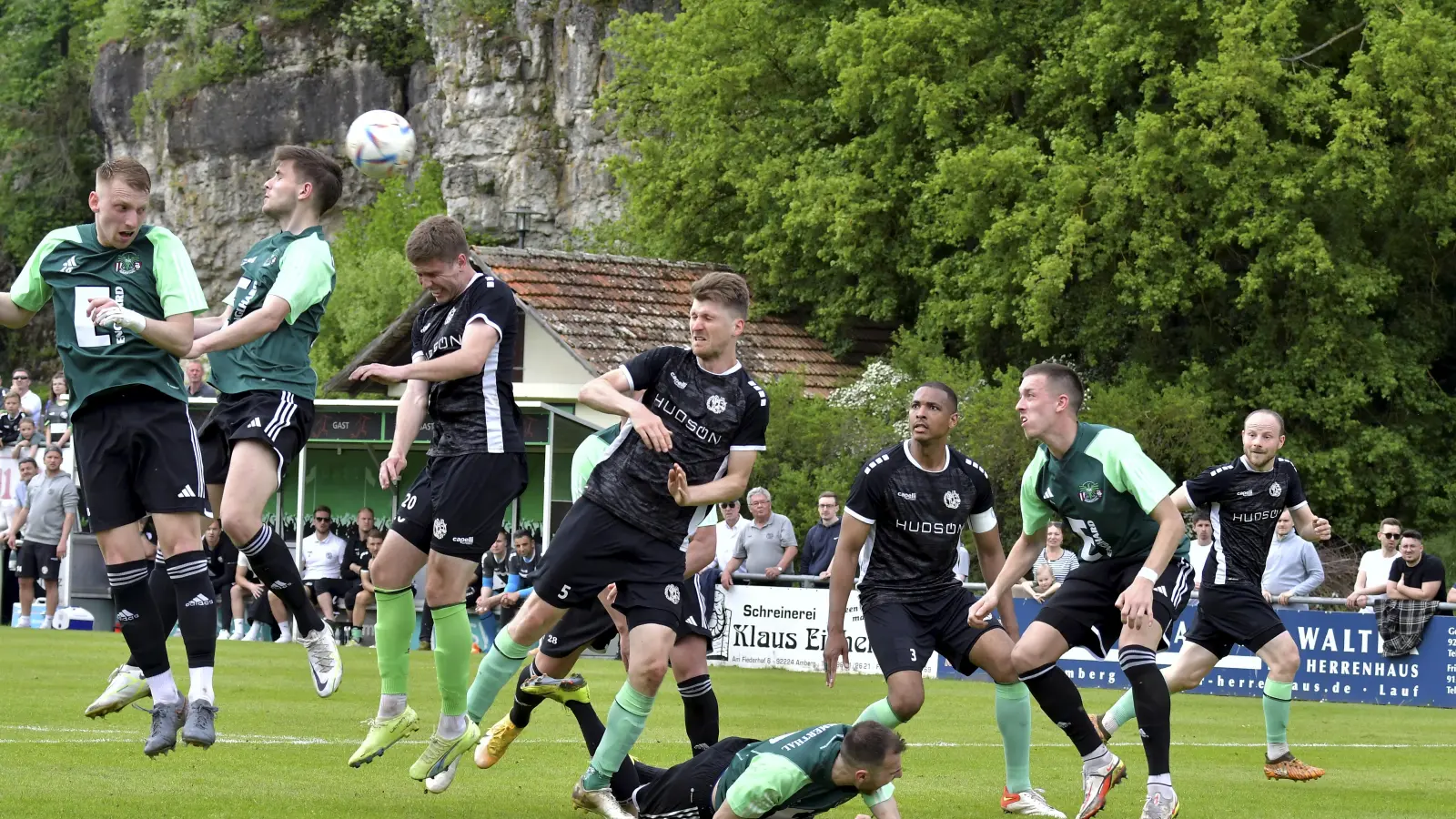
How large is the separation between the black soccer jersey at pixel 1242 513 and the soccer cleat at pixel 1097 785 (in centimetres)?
297

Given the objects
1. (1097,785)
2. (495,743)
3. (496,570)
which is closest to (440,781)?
(495,743)

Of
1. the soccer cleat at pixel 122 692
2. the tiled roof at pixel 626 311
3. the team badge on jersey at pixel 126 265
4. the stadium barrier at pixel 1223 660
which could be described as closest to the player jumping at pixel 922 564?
the soccer cleat at pixel 122 692

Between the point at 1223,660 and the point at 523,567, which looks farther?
the point at 523,567

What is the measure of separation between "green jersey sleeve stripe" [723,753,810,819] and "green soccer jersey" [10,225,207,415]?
10.5 ft

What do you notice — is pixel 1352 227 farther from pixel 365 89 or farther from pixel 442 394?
pixel 365 89

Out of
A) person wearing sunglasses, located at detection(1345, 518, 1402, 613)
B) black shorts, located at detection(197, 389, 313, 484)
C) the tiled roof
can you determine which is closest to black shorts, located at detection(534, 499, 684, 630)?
black shorts, located at detection(197, 389, 313, 484)

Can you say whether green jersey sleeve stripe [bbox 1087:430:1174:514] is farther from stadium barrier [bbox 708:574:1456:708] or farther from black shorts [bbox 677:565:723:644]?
stadium barrier [bbox 708:574:1456:708]

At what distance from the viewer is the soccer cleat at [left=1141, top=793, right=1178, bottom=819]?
8578 millimetres

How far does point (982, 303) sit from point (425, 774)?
83.2 ft

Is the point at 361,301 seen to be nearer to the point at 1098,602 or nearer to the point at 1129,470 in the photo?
the point at 1098,602

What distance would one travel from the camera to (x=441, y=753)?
867cm

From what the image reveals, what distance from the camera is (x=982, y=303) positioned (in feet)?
109

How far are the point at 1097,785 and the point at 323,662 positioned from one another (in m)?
3.80

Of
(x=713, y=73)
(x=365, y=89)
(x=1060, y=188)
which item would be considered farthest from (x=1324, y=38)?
(x=365, y=89)
